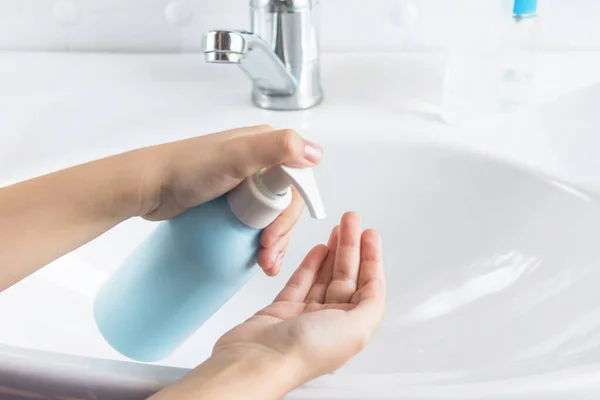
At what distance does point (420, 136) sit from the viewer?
2.02ft

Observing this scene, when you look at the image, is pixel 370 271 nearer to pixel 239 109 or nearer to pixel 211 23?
pixel 239 109

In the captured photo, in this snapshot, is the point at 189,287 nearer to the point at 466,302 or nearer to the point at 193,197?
the point at 193,197

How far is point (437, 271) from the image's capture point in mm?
597

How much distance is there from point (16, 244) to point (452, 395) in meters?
0.29

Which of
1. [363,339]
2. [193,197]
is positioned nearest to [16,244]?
[193,197]

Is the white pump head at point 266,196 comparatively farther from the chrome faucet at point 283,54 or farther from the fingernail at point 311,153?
the chrome faucet at point 283,54

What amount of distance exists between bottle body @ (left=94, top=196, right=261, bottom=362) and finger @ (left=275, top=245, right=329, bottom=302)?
5cm

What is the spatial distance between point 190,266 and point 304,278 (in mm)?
104

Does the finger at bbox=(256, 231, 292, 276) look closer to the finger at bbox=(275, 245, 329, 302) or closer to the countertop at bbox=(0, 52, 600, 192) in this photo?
the finger at bbox=(275, 245, 329, 302)

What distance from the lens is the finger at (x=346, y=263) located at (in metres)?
0.45

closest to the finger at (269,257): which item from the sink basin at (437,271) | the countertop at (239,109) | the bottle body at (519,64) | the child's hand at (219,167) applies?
the child's hand at (219,167)

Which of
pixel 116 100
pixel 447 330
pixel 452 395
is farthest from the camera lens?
pixel 116 100

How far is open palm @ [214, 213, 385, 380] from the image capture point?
352mm

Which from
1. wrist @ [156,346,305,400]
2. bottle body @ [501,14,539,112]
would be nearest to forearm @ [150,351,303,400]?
wrist @ [156,346,305,400]
